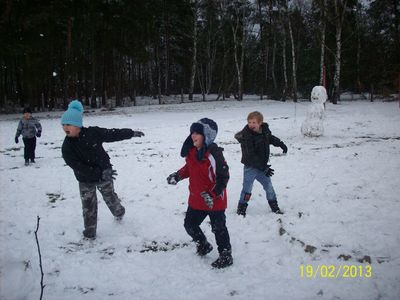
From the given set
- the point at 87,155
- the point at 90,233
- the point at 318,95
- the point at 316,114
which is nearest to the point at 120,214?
the point at 90,233

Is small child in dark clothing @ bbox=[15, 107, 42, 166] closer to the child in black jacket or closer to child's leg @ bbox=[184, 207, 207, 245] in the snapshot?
the child in black jacket

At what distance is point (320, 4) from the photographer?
2523 cm

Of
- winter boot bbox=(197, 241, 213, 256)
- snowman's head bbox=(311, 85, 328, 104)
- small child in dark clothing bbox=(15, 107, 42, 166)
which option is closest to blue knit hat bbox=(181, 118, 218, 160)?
winter boot bbox=(197, 241, 213, 256)

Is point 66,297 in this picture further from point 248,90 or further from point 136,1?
point 248,90

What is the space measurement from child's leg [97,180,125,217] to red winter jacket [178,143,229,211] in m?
1.63

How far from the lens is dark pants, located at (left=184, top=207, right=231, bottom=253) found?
4176 millimetres

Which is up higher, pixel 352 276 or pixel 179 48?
pixel 179 48

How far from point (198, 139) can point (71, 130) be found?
193 centimetres

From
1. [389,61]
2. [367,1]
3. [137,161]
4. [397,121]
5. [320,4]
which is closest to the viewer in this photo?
[137,161]

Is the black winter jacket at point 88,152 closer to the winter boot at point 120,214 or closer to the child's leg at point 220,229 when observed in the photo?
the winter boot at point 120,214

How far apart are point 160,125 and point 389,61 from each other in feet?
73.2

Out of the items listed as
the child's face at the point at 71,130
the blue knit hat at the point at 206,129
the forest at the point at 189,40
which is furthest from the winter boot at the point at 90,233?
the forest at the point at 189,40

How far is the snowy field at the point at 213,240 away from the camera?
3.80m

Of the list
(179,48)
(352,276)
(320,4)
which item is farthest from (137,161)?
(179,48)
